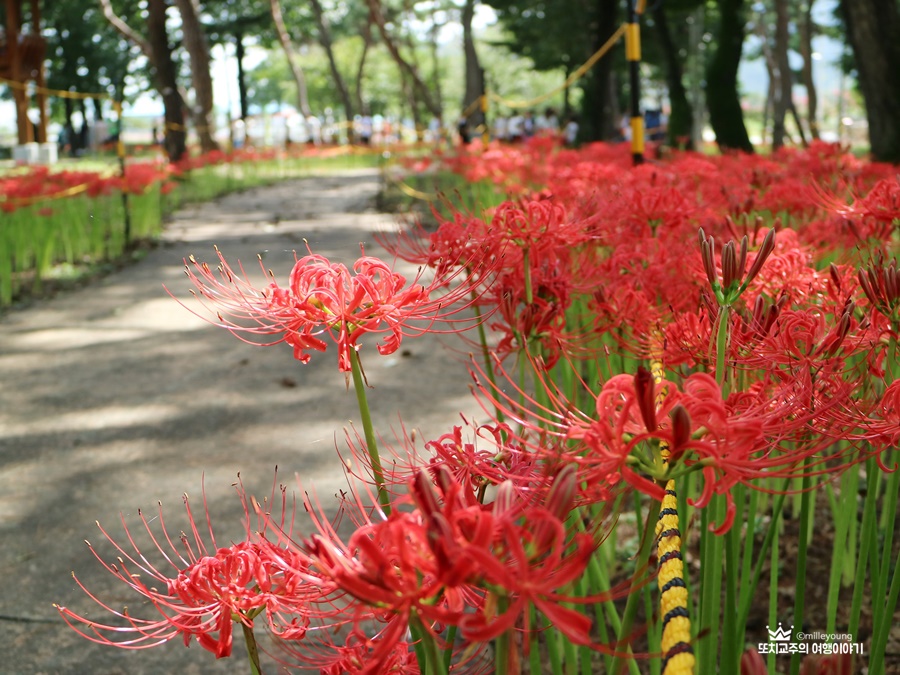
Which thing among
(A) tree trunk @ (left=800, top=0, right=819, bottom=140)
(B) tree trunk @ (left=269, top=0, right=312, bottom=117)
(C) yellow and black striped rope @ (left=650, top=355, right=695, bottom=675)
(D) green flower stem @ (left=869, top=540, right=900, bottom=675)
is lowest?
(D) green flower stem @ (left=869, top=540, right=900, bottom=675)

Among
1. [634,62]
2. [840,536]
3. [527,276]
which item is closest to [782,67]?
[634,62]

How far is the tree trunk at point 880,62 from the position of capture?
6.05 meters

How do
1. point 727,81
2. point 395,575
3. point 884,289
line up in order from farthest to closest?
point 727,81
point 884,289
point 395,575

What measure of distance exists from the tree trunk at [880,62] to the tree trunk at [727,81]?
436cm

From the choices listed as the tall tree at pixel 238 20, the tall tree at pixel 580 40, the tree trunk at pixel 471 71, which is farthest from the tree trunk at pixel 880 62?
the tall tree at pixel 238 20

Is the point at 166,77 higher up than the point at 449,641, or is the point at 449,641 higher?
the point at 166,77

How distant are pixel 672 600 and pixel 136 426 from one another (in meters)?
3.30

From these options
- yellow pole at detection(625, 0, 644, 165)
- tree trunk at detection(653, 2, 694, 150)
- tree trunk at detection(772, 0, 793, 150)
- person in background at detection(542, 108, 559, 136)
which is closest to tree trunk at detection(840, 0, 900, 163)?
yellow pole at detection(625, 0, 644, 165)

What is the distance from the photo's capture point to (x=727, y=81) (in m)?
10.7

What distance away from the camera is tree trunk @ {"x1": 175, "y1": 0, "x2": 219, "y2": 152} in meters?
15.3

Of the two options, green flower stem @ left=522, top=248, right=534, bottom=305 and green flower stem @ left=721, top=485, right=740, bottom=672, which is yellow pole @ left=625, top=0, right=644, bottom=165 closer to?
green flower stem @ left=522, top=248, right=534, bottom=305

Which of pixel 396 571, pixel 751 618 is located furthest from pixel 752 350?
pixel 751 618

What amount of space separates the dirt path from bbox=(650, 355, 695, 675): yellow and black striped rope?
706mm

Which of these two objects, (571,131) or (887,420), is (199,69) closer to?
(571,131)
